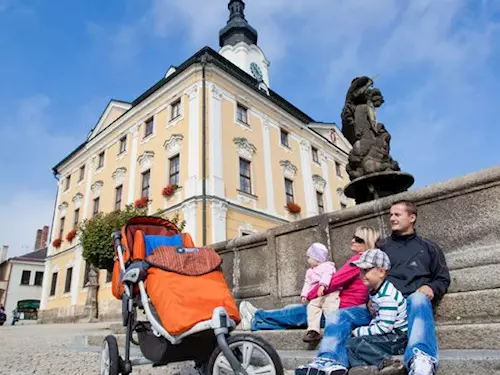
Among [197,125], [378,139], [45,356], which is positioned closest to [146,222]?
[45,356]

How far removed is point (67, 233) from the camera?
914 inches

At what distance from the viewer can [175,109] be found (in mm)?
18984

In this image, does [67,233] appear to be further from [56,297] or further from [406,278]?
[406,278]

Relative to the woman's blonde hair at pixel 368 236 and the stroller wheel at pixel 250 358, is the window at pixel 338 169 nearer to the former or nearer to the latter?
the woman's blonde hair at pixel 368 236

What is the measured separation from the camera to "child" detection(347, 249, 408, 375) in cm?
231

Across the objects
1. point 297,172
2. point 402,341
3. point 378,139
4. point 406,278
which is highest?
point 297,172

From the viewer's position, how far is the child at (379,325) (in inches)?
91.1

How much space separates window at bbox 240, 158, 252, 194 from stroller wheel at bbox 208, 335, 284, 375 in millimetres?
15419

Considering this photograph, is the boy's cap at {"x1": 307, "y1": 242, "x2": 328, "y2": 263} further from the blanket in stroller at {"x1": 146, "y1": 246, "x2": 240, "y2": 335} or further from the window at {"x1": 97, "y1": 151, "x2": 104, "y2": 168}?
the window at {"x1": 97, "y1": 151, "x2": 104, "y2": 168}

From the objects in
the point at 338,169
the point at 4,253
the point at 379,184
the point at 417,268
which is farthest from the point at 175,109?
the point at 4,253

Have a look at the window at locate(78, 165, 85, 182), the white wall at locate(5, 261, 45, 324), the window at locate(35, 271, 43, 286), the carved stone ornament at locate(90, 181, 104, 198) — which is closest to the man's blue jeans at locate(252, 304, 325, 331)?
the carved stone ornament at locate(90, 181, 104, 198)

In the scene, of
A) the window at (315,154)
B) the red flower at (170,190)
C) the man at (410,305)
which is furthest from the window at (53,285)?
the man at (410,305)

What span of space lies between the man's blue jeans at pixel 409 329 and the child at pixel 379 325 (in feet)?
0.21

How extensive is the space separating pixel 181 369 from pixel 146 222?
1483 mm
